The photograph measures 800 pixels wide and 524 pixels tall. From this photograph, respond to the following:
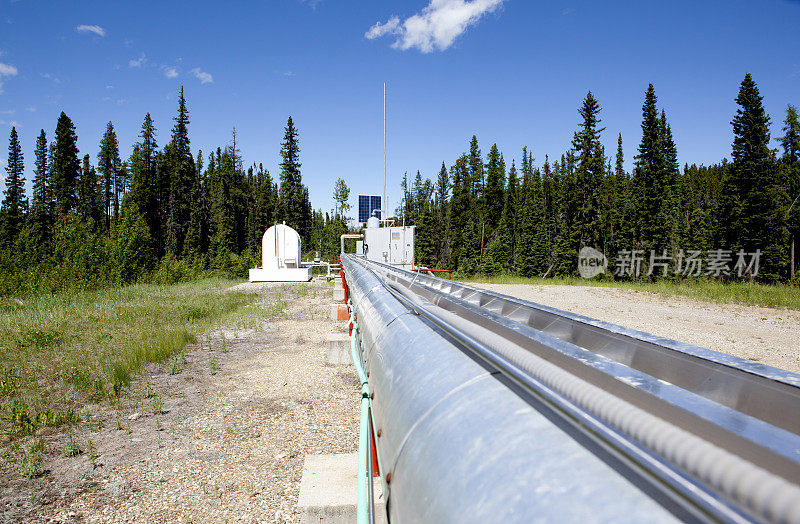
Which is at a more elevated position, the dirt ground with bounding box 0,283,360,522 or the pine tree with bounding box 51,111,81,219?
the pine tree with bounding box 51,111,81,219

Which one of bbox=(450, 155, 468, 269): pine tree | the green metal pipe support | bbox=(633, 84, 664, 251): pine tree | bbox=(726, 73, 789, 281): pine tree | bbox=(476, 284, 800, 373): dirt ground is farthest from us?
bbox=(450, 155, 468, 269): pine tree

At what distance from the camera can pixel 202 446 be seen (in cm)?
445

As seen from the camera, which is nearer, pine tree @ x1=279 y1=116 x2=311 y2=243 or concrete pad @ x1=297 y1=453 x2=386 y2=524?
concrete pad @ x1=297 y1=453 x2=386 y2=524

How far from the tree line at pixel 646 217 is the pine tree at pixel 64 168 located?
166 feet

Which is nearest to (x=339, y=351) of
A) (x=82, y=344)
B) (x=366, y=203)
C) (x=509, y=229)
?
(x=82, y=344)

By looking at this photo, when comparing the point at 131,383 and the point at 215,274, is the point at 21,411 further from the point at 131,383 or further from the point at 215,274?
the point at 215,274

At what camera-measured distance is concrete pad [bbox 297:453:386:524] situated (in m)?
2.87

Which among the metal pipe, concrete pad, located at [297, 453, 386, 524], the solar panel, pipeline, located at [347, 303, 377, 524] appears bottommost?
concrete pad, located at [297, 453, 386, 524]

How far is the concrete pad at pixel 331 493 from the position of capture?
113 inches

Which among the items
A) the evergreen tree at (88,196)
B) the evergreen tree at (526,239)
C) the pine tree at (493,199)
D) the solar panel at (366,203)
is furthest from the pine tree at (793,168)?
the solar panel at (366,203)

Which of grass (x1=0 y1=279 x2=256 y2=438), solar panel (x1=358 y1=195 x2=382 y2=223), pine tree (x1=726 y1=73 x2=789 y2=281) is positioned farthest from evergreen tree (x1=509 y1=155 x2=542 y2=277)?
solar panel (x1=358 y1=195 x2=382 y2=223)

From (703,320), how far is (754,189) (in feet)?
124

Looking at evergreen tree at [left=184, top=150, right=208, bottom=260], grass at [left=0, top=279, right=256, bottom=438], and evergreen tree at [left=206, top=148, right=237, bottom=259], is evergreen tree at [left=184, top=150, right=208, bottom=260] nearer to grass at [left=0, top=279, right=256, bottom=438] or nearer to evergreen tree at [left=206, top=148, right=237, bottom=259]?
evergreen tree at [left=206, top=148, right=237, bottom=259]

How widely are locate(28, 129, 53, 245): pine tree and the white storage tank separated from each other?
50.5 metres
